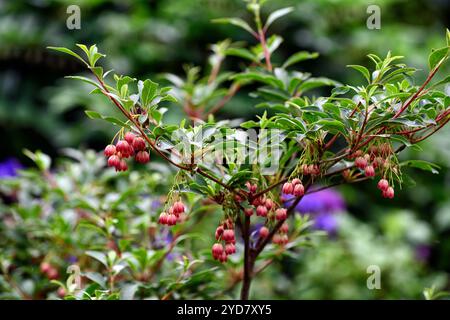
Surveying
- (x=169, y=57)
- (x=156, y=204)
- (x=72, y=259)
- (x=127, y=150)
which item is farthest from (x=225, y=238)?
(x=169, y=57)

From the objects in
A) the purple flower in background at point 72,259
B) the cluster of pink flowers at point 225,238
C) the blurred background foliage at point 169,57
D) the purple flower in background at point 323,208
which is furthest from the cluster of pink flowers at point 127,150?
the blurred background foliage at point 169,57

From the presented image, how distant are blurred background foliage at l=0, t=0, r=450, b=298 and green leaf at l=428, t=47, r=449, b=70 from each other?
215cm

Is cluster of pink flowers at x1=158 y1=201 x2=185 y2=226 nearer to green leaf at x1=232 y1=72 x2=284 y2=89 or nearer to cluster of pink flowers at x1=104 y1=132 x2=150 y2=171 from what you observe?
cluster of pink flowers at x1=104 y1=132 x2=150 y2=171

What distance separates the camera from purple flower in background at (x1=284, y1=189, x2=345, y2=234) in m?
2.61

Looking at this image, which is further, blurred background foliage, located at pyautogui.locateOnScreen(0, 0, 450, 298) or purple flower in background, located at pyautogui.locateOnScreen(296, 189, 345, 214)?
blurred background foliage, located at pyautogui.locateOnScreen(0, 0, 450, 298)

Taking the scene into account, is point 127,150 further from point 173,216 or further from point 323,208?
point 323,208

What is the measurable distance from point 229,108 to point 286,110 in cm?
211

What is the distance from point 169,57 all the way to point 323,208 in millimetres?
1251

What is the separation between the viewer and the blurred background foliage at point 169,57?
10.7ft

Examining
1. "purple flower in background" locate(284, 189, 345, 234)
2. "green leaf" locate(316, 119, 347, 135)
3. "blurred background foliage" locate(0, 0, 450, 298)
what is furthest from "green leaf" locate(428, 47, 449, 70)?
"blurred background foliage" locate(0, 0, 450, 298)

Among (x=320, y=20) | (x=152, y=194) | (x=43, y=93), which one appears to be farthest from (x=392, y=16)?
(x=152, y=194)

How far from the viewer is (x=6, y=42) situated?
3.50 m

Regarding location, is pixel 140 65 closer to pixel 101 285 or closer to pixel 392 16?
pixel 392 16

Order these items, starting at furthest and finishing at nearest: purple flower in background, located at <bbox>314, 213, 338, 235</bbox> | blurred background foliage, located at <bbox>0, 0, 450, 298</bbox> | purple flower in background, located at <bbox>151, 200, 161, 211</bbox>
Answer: blurred background foliage, located at <bbox>0, 0, 450, 298</bbox> → purple flower in background, located at <bbox>314, 213, 338, 235</bbox> → purple flower in background, located at <bbox>151, 200, 161, 211</bbox>
